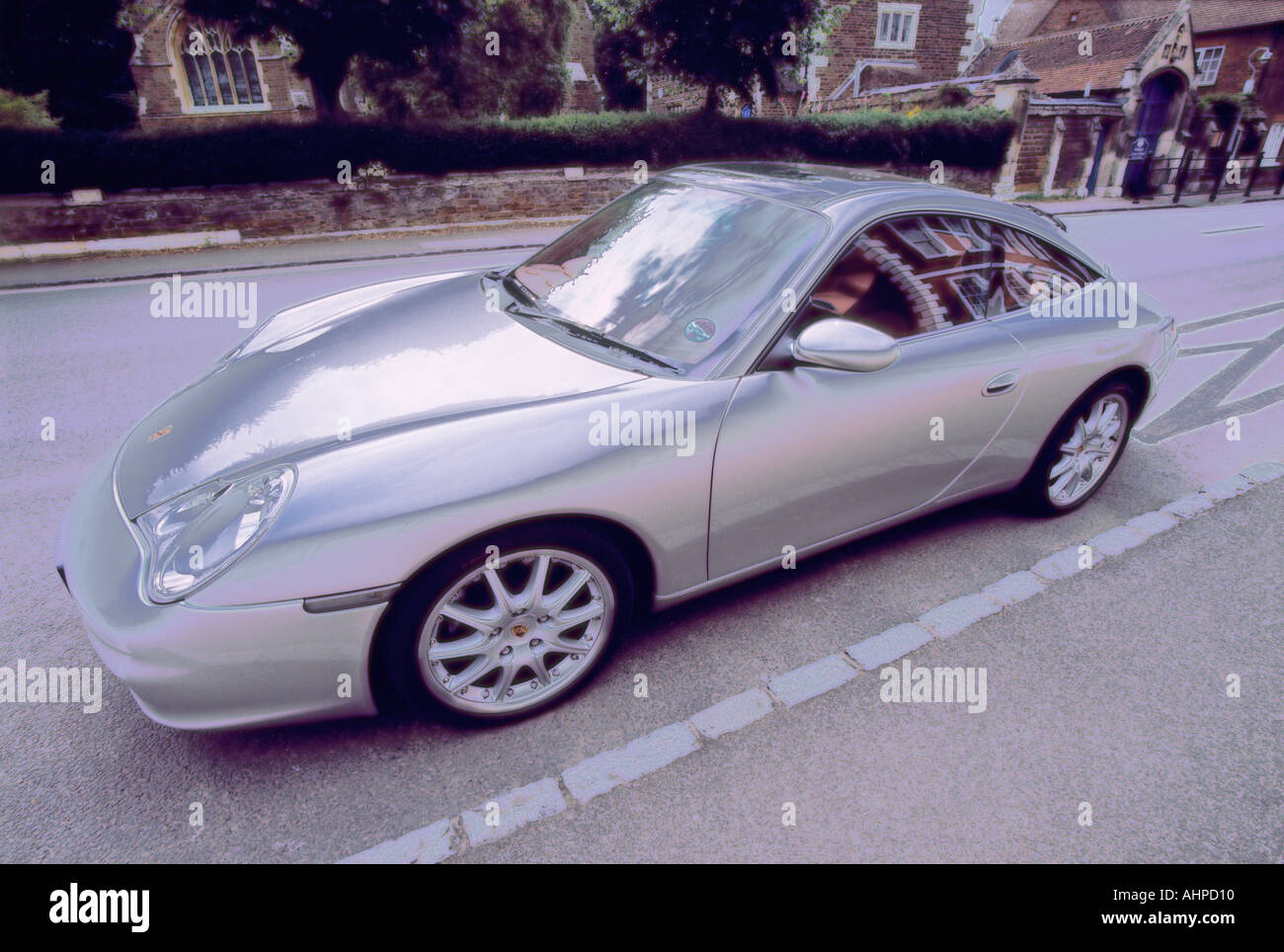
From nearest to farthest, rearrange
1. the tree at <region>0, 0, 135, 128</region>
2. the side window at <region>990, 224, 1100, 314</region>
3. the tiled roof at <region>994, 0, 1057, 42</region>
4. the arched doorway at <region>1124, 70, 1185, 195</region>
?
the side window at <region>990, 224, 1100, 314</region> < the tree at <region>0, 0, 135, 128</region> < the arched doorway at <region>1124, 70, 1185, 195</region> < the tiled roof at <region>994, 0, 1057, 42</region>

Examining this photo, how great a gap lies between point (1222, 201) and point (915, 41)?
481 inches

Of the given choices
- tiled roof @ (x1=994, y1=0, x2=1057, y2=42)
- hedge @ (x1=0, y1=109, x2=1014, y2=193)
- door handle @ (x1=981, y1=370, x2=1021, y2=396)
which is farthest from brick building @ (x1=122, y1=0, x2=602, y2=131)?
tiled roof @ (x1=994, y1=0, x2=1057, y2=42)

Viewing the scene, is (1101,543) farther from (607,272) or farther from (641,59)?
(641,59)

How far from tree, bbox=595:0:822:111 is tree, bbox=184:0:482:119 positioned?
373 cm

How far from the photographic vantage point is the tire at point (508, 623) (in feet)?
6.41

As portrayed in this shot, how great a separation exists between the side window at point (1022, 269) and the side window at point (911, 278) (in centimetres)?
12

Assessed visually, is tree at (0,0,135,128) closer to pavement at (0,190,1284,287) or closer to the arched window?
the arched window

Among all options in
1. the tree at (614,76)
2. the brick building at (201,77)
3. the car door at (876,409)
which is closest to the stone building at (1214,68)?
the tree at (614,76)

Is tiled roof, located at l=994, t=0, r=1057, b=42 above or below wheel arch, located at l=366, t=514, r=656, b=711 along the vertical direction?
above

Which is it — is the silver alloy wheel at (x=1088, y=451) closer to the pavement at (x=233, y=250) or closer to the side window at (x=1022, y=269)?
the side window at (x=1022, y=269)

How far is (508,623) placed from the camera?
7.01ft

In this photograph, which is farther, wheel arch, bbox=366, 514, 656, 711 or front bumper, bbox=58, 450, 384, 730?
wheel arch, bbox=366, 514, 656, 711

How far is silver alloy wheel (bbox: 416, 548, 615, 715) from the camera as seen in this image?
2.06m
